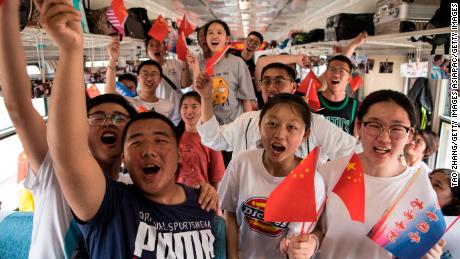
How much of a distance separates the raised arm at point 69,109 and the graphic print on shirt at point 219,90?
222 cm

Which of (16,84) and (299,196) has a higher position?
(16,84)

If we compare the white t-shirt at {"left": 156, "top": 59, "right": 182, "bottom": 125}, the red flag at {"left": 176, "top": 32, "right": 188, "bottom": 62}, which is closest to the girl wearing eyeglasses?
the white t-shirt at {"left": 156, "top": 59, "right": 182, "bottom": 125}

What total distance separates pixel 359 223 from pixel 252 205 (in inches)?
19.0

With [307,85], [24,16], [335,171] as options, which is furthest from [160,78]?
[335,171]

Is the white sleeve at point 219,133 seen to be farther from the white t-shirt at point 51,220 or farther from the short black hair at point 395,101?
the white t-shirt at point 51,220

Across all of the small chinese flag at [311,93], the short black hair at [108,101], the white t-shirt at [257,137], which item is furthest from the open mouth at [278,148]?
the small chinese flag at [311,93]

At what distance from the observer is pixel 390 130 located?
149 cm

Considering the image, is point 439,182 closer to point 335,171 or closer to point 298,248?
point 335,171

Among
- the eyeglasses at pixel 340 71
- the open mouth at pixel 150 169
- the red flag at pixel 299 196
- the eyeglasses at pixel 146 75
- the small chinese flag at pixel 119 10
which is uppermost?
the small chinese flag at pixel 119 10

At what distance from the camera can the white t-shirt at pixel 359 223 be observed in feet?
4.78

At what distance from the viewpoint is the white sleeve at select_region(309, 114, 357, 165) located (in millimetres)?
2197

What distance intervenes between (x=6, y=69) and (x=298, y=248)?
119 centimetres

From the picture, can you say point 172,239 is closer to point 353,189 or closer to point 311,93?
point 353,189

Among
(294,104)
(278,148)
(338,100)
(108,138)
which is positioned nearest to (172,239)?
(108,138)
